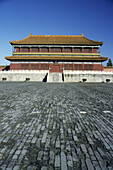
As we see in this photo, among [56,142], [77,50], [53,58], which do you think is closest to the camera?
[56,142]

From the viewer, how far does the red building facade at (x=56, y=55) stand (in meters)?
31.3

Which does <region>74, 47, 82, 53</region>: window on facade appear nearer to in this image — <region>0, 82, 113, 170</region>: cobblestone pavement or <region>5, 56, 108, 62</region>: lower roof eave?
<region>5, 56, 108, 62</region>: lower roof eave

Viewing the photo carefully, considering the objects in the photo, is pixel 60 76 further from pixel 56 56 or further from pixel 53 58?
pixel 56 56

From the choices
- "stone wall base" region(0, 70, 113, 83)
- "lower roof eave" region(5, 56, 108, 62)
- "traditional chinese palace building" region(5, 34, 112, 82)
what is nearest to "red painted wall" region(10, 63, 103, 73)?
"traditional chinese palace building" region(5, 34, 112, 82)

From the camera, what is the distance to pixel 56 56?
3184 cm

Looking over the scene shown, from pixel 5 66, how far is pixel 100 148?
37.0m

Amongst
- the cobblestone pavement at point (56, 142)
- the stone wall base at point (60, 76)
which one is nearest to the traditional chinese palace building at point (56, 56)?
the stone wall base at point (60, 76)

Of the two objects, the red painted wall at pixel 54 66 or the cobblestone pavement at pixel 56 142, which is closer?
the cobblestone pavement at pixel 56 142

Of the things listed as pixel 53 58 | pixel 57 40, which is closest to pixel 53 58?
pixel 53 58

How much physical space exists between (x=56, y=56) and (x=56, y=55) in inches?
26.1

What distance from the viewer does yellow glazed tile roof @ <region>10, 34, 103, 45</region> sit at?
3366 cm

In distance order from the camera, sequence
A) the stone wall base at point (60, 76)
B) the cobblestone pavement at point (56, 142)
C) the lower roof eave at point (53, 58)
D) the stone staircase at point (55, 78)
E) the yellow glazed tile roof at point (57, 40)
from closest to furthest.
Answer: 1. the cobblestone pavement at point (56, 142)
2. the stone staircase at point (55, 78)
3. the stone wall base at point (60, 76)
4. the lower roof eave at point (53, 58)
5. the yellow glazed tile roof at point (57, 40)

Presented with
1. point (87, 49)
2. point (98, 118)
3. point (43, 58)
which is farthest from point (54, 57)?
point (98, 118)

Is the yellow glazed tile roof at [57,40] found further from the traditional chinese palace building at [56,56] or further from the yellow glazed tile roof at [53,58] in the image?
the yellow glazed tile roof at [53,58]
